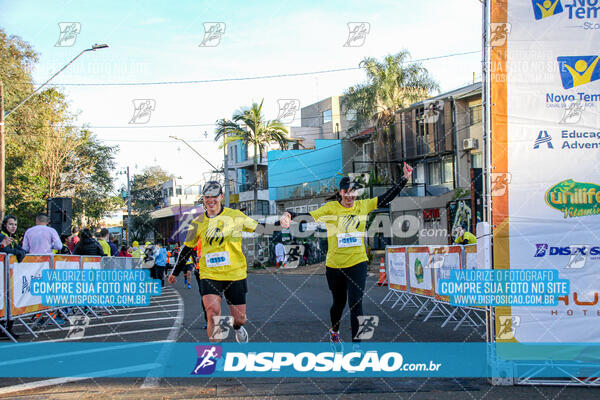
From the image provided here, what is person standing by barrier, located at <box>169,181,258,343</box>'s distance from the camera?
6.42 metres

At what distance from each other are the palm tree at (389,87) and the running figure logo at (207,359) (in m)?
29.9

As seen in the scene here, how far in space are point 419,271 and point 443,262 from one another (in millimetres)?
1193

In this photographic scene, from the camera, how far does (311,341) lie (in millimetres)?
7914

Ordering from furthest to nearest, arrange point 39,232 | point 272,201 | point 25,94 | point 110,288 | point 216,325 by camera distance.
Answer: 1. point 272,201
2. point 25,94
3. point 110,288
4. point 39,232
5. point 216,325

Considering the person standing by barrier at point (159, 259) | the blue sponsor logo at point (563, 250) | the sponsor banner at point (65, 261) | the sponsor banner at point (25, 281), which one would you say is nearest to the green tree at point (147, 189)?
the person standing by barrier at point (159, 259)

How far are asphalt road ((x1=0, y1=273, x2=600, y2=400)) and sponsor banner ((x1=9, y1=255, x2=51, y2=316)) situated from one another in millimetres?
491

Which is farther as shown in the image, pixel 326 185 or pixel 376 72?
pixel 326 185

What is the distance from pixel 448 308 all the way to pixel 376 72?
24.7m

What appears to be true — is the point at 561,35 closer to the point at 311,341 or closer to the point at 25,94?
the point at 311,341

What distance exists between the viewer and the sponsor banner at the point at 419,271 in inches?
445

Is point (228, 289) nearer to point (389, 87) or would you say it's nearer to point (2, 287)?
point (2, 287)

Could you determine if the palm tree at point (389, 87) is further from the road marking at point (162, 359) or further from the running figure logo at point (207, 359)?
the running figure logo at point (207, 359)

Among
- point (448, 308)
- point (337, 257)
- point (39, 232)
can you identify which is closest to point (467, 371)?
point (337, 257)

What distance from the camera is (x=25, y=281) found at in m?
9.88
